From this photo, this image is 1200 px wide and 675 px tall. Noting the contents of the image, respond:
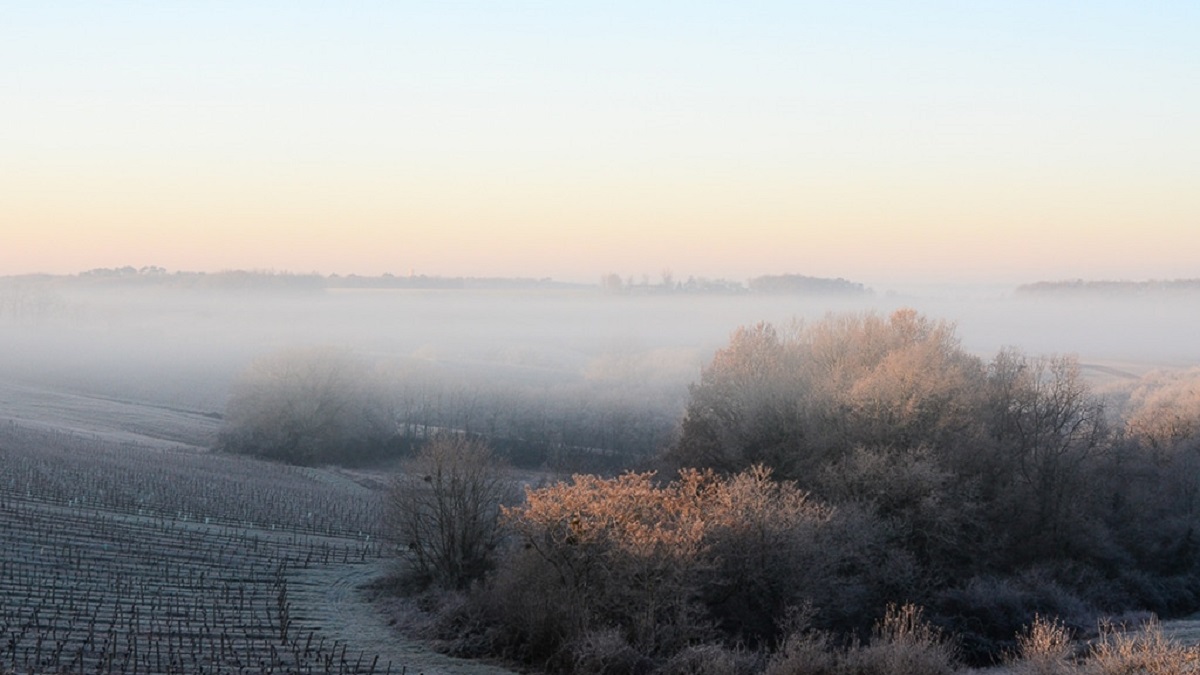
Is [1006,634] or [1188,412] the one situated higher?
[1188,412]

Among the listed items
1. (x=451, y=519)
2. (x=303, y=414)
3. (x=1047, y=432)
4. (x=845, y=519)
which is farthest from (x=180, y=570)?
(x=303, y=414)

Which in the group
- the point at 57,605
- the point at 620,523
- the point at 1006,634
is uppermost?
the point at 620,523

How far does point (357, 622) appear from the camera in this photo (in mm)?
33125

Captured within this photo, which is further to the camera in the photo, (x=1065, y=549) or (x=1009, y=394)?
(x=1009, y=394)

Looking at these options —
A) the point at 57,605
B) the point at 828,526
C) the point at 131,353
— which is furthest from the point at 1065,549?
the point at 131,353

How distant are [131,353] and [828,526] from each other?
4889 inches

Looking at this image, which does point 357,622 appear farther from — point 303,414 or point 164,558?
point 303,414

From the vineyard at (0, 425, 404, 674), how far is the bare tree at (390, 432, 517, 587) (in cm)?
427

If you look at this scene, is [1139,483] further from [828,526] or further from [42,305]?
[42,305]

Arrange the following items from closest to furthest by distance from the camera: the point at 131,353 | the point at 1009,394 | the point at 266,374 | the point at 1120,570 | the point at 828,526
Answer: the point at 828,526
the point at 1120,570
the point at 1009,394
the point at 266,374
the point at 131,353

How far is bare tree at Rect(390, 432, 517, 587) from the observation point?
3728 centimetres

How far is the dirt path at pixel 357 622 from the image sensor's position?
2872 centimetres

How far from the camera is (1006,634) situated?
35.4m

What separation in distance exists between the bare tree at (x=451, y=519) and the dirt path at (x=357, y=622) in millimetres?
2581
